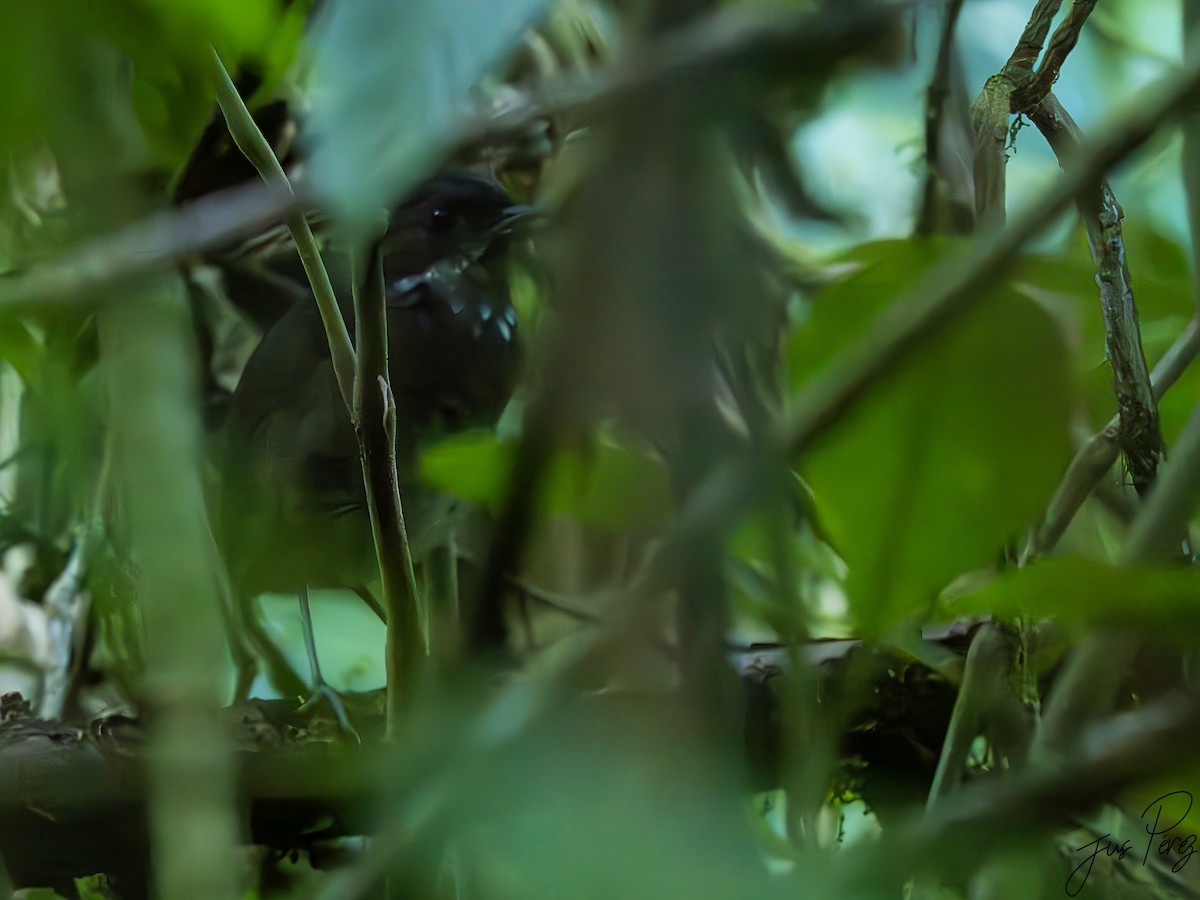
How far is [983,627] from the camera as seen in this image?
0.31 meters

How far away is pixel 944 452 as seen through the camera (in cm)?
30

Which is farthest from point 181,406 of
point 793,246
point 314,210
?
point 793,246

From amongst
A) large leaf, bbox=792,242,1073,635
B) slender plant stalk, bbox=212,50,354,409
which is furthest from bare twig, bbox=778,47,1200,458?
slender plant stalk, bbox=212,50,354,409

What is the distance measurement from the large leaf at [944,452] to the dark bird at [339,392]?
0.46 ft

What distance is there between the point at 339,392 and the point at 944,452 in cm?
19

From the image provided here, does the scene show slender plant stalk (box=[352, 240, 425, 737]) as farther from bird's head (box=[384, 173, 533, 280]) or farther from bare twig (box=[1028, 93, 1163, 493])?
bare twig (box=[1028, 93, 1163, 493])

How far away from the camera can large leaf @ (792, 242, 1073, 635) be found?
288 mm

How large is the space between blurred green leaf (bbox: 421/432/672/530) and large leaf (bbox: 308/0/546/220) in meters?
0.12

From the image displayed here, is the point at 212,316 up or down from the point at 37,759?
up

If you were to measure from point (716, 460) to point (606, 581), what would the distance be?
56mm

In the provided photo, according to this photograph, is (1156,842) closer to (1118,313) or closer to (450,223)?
(1118,313)

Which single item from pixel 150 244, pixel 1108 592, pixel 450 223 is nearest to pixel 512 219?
pixel 450 223

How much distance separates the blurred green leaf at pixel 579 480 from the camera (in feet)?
0.90

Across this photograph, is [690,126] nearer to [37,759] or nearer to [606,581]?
[606,581]
